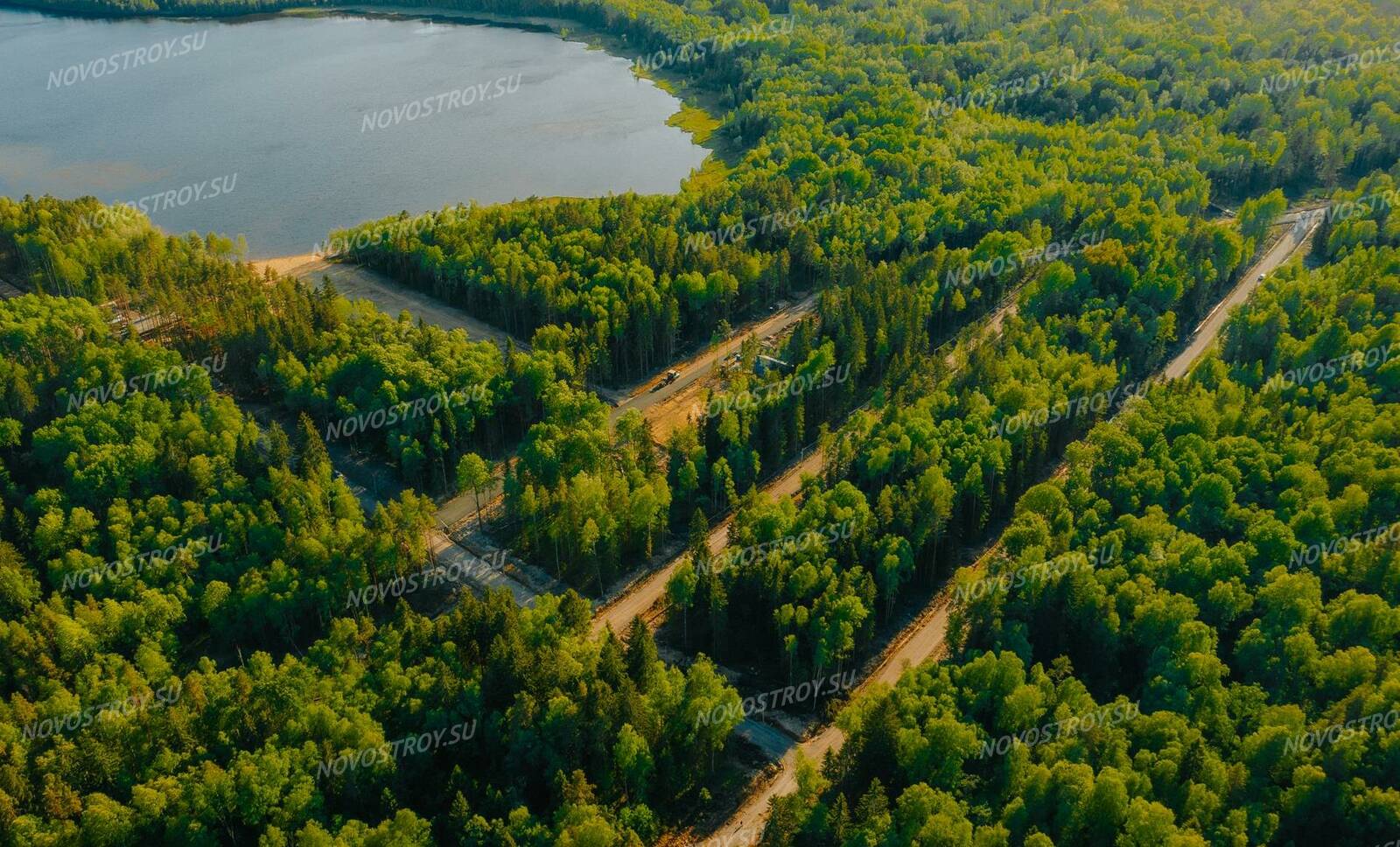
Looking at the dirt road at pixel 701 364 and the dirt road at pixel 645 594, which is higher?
the dirt road at pixel 701 364

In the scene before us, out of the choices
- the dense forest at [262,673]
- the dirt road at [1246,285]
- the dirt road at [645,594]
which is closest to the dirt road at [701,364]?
the dirt road at [645,594]

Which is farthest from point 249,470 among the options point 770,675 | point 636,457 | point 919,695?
point 919,695

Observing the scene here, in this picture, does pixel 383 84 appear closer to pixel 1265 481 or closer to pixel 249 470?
pixel 249 470

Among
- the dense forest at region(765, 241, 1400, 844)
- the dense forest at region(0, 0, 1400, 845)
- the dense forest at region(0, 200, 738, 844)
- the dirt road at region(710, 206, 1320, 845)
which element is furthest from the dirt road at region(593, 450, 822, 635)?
the dense forest at region(765, 241, 1400, 844)

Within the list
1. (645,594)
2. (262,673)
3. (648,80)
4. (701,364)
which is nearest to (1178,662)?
(645,594)

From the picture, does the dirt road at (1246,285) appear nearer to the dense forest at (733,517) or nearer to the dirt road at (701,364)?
the dense forest at (733,517)
